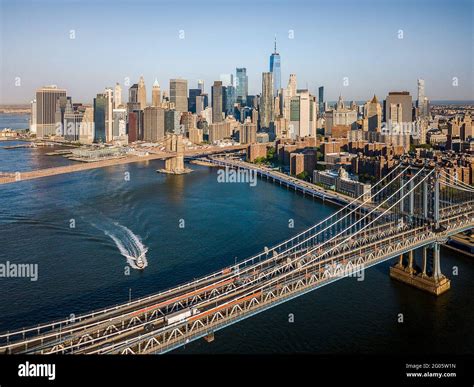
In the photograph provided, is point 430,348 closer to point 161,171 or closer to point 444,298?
point 444,298

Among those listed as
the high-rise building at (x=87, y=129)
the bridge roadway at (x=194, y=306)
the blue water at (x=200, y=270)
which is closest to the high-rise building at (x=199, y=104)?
the high-rise building at (x=87, y=129)

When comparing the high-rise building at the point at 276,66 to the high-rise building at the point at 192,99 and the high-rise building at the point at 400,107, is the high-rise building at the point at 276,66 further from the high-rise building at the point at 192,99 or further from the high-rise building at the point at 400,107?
the high-rise building at the point at 400,107

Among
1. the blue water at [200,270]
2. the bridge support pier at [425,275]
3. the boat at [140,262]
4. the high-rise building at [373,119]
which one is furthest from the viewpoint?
the high-rise building at [373,119]

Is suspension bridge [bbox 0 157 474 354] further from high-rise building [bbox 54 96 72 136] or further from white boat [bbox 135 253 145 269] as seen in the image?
high-rise building [bbox 54 96 72 136]

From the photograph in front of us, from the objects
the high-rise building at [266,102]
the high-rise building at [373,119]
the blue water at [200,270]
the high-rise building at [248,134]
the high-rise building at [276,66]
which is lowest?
the blue water at [200,270]

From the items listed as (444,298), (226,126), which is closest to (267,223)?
(444,298)

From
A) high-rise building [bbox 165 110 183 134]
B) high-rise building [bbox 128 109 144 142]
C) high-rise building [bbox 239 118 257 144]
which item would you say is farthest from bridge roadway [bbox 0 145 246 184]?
high-rise building [bbox 128 109 144 142]
